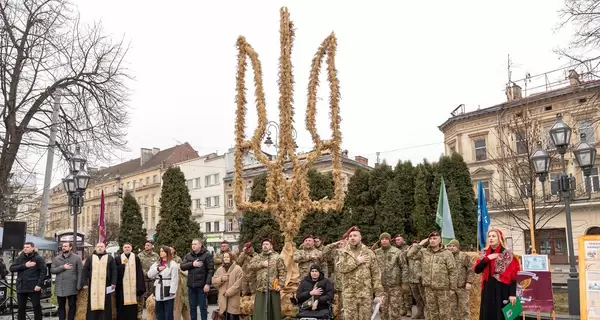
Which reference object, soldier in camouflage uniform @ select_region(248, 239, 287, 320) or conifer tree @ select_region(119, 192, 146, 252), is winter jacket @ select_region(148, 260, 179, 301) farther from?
conifer tree @ select_region(119, 192, 146, 252)

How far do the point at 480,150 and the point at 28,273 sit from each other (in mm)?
31243

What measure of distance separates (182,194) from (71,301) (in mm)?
13068

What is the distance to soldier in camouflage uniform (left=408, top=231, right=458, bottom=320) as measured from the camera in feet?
31.0

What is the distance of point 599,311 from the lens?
829cm

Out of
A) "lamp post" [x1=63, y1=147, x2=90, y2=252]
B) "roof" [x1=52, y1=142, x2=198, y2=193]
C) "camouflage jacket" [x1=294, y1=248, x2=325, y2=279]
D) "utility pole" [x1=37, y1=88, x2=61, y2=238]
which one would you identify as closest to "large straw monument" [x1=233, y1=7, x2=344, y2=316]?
"camouflage jacket" [x1=294, y1=248, x2=325, y2=279]

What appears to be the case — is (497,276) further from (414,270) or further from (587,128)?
(587,128)

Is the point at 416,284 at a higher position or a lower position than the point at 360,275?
lower

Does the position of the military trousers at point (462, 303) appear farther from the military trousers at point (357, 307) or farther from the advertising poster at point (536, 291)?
the military trousers at point (357, 307)

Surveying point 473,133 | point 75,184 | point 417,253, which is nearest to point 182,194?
point 75,184

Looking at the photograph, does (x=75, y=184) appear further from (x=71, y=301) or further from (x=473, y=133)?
(x=473, y=133)

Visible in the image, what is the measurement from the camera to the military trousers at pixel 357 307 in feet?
26.7

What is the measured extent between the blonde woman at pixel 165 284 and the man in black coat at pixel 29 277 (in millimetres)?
Answer: 2879

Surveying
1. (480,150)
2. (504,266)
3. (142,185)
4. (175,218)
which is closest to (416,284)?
(504,266)

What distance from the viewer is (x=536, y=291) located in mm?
9039
